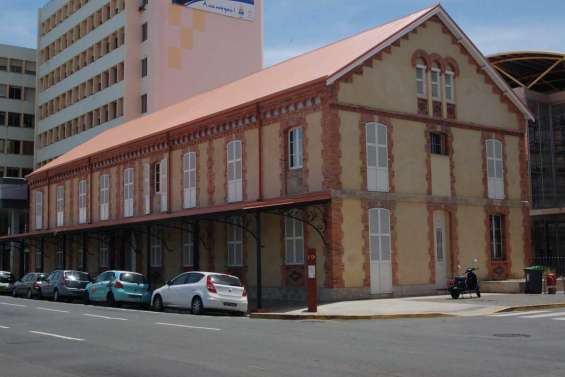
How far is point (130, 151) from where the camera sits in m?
39.3

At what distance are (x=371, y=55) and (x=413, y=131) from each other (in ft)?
11.8

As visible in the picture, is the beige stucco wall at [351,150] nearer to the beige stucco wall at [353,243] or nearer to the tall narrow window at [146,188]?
the beige stucco wall at [353,243]

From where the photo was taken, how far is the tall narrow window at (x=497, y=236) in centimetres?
3158

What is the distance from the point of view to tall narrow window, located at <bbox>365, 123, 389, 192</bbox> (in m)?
27.3

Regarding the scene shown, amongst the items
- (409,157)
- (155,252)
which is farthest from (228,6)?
(409,157)

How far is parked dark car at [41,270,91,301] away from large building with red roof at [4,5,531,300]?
429 cm

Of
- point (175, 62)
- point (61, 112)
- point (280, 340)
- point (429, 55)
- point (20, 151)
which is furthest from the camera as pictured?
point (20, 151)

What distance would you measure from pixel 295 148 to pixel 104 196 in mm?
17871

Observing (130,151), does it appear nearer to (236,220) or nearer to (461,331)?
(236,220)

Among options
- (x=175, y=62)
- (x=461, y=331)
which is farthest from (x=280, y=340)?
(x=175, y=62)

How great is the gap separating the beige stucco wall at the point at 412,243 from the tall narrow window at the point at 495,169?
4711mm


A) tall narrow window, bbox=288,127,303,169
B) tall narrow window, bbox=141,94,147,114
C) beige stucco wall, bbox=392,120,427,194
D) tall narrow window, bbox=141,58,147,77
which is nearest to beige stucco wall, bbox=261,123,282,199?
tall narrow window, bbox=288,127,303,169

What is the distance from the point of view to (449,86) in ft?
101

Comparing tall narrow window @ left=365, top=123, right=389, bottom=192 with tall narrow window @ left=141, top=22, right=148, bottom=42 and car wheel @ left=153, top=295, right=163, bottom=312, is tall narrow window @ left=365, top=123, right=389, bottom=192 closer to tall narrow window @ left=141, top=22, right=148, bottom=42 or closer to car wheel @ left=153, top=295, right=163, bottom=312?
car wheel @ left=153, top=295, right=163, bottom=312
